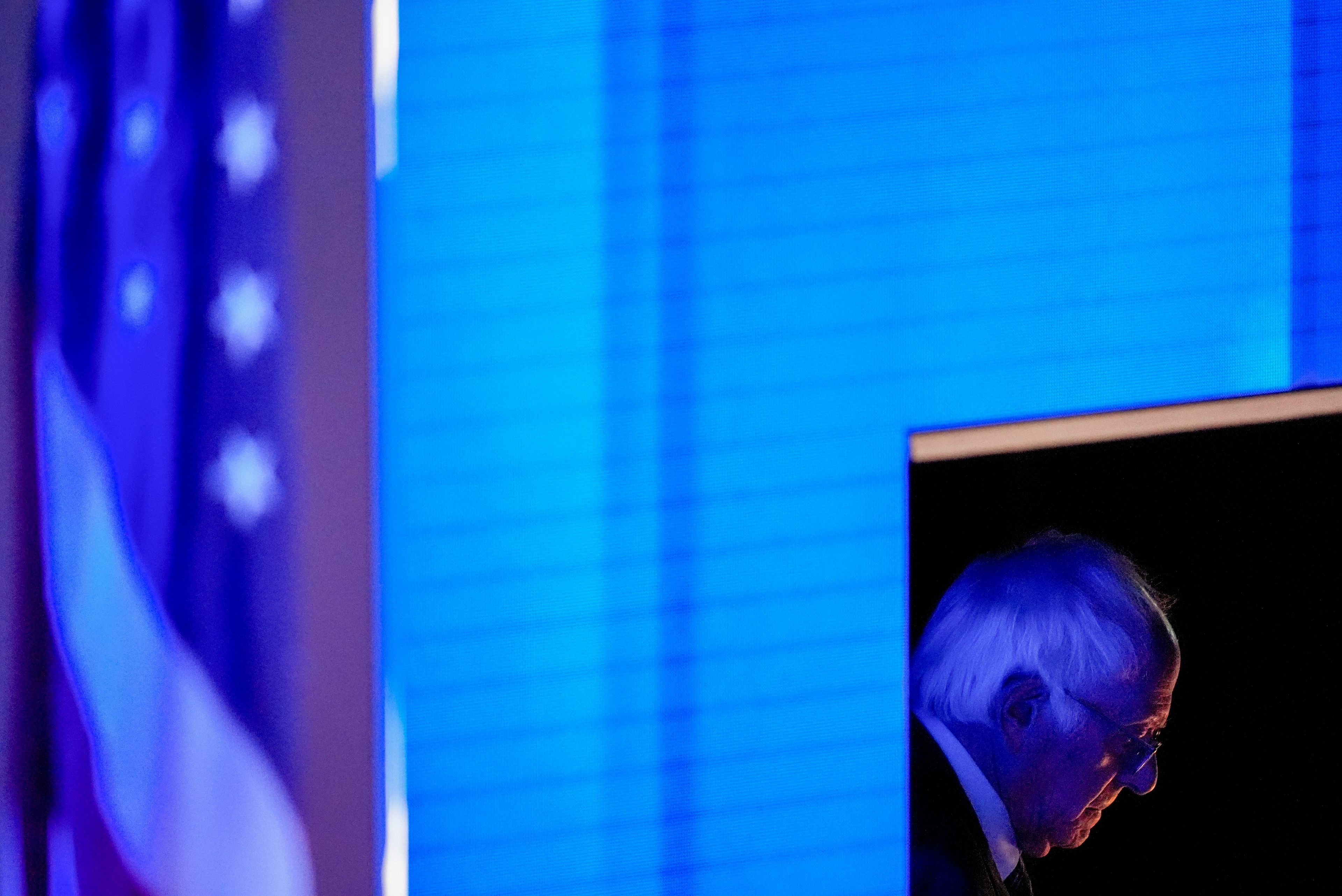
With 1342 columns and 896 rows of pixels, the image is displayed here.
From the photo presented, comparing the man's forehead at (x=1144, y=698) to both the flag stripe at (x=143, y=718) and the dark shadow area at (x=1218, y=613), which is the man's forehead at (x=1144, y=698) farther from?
the flag stripe at (x=143, y=718)

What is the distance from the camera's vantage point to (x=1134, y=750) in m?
2.06

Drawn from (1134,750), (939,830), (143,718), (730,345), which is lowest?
(939,830)

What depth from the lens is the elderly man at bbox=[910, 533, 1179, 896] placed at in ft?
6.55

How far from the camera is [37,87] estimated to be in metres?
1.79

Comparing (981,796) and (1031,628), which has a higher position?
(1031,628)

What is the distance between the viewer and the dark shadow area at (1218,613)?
2.00 meters

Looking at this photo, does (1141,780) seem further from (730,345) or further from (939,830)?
(730,345)

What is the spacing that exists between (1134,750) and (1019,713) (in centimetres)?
22

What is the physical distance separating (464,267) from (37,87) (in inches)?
25.5

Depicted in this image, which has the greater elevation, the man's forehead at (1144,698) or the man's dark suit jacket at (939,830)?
the man's forehead at (1144,698)

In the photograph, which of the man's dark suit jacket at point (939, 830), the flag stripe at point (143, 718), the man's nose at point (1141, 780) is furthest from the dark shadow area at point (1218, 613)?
the flag stripe at point (143, 718)

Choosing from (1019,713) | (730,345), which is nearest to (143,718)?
(730,345)

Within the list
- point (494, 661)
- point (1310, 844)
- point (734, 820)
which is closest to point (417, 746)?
point (494, 661)

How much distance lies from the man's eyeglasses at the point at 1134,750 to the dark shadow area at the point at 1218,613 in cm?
3
